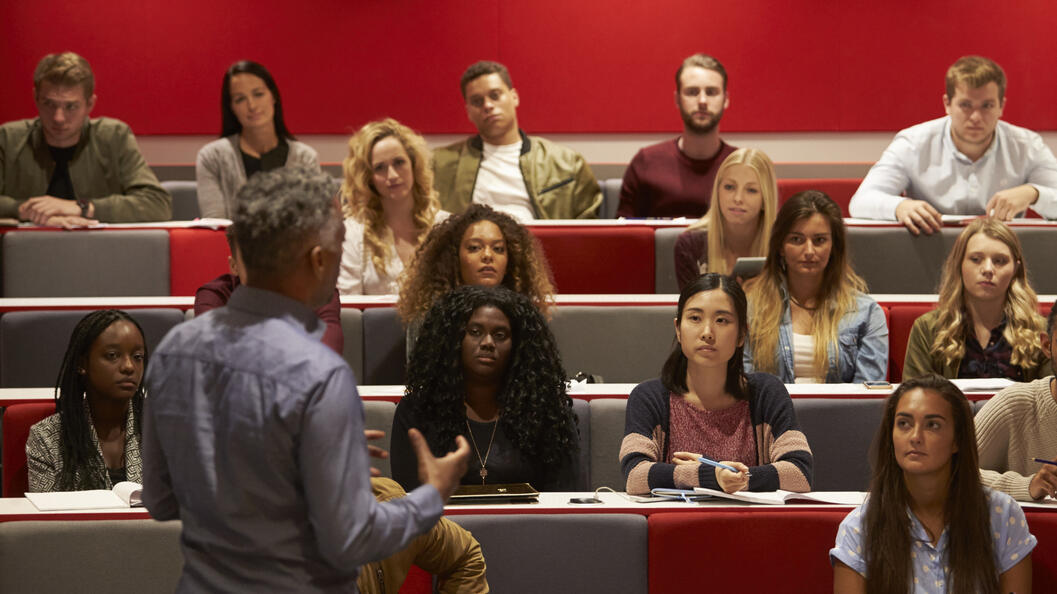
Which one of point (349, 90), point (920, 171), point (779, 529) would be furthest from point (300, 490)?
point (349, 90)

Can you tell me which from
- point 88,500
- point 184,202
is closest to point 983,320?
point 88,500

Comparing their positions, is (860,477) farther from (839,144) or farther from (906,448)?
(839,144)

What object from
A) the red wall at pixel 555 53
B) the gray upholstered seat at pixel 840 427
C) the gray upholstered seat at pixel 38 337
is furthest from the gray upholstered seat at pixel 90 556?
the red wall at pixel 555 53

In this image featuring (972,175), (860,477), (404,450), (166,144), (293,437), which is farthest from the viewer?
(166,144)

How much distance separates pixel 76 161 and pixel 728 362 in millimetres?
2563

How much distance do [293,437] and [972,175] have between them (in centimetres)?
330

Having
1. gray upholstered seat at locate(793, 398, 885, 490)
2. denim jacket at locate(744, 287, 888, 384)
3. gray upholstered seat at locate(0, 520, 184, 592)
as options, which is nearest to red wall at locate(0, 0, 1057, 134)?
denim jacket at locate(744, 287, 888, 384)

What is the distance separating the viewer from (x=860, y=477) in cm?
267

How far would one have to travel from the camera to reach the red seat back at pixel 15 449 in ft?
8.31

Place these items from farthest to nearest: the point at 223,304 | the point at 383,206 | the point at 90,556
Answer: the point at 383,206, the point at 223,304, the point at 90,556

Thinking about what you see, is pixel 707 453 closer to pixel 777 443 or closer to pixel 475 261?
pixel 777 443

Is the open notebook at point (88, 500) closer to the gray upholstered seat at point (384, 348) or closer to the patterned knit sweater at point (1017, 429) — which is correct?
the gray upholstered seat at point (384, 348)

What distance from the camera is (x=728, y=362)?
8.43ft

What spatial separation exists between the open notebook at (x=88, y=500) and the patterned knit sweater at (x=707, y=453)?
0.90 metres
